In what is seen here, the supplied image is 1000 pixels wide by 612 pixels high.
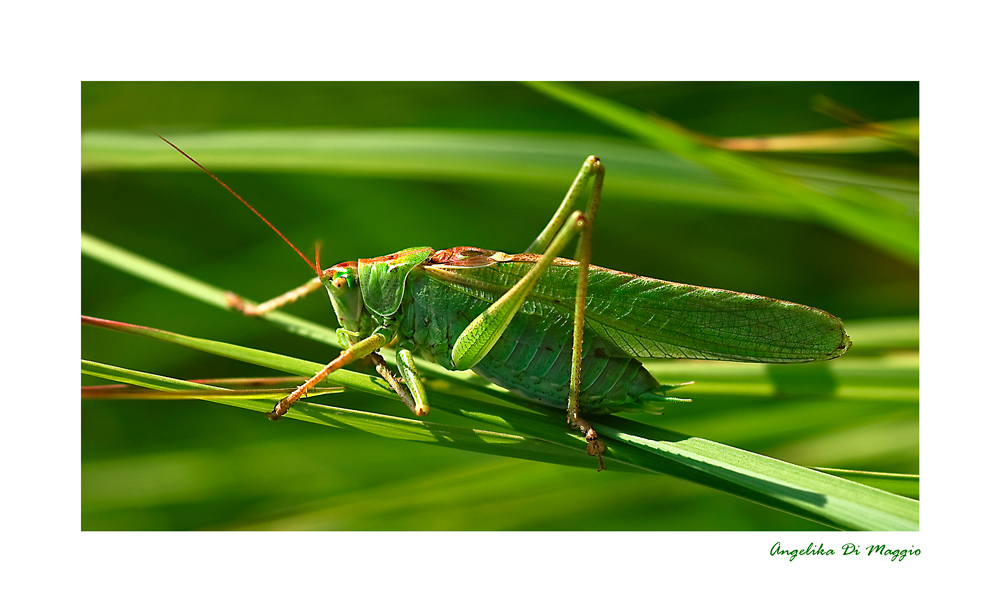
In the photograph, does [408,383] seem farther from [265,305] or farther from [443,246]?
[443,246]

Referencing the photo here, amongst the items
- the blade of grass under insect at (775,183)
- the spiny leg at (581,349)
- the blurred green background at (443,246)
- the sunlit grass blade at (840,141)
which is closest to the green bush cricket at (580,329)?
the spiny leg at (581,349)

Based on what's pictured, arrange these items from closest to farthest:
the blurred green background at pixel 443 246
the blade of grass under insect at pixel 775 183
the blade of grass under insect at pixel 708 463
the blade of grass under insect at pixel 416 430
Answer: the blade of grass under insect at pixel 708 463, the blade of grass under insect at pixel 416 430, the blade of grass under insect at pixel 775 183, the blurred green background at pixel 443 246

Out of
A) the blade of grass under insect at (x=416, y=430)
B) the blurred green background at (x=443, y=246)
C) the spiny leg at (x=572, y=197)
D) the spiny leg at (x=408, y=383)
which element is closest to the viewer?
the blade of grass under insect at (x=416, y=430)

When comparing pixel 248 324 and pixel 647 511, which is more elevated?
pixel 248 324

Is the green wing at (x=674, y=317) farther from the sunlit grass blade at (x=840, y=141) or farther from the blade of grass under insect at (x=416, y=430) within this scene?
the sunlit grass blade at (x=840, y=141)

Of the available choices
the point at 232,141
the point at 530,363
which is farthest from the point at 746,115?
the point at 232,141

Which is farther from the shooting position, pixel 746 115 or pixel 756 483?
pixel 746 115

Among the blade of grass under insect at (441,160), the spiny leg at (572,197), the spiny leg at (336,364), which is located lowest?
the spiny leg at (336,364)

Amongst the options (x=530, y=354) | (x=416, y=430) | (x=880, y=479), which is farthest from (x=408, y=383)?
(x=880, y=479)

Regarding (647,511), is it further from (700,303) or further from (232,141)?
(232,141)
